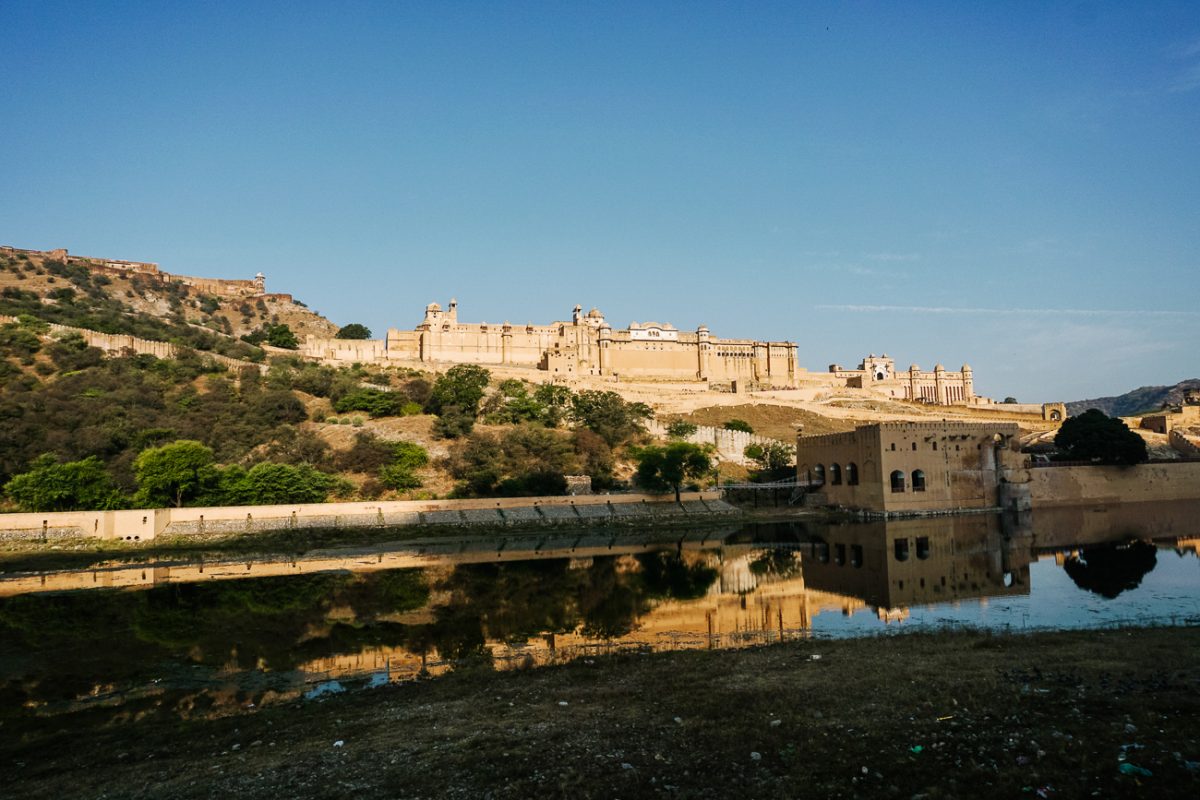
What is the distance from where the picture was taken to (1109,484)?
3944 centimetres

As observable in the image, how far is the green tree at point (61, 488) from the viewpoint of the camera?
30.3m

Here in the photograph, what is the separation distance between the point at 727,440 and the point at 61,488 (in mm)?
36264

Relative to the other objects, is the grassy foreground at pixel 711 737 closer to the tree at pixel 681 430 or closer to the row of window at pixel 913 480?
the row of window at pixel 913 480

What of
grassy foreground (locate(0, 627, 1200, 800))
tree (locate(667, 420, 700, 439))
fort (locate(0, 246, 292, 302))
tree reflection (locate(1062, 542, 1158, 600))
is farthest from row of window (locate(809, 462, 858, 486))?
fort (locate(0, 246, 292, 302))

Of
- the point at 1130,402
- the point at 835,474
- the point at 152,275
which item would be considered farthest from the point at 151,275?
the point at 1130,402

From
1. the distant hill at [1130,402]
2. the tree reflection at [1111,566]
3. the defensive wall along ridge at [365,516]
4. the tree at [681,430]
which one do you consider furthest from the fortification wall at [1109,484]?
the distant hill at [1130,402]

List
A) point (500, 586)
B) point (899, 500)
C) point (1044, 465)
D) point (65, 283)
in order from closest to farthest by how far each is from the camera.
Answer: point (500, 586) → point (899, 500) → point (1044, 465) → point (65, 283)

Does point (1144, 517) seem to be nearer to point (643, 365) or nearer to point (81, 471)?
point (81, 471)

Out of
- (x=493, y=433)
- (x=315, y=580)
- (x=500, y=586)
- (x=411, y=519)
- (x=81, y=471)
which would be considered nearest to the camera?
(x=500, y=586)

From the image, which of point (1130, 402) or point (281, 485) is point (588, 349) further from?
point (1130, 402)

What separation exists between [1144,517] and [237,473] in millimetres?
38978

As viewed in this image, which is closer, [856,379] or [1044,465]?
[1044,465]

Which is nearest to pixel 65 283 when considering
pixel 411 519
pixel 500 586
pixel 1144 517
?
pixel 411 519

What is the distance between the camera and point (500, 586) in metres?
19.9
